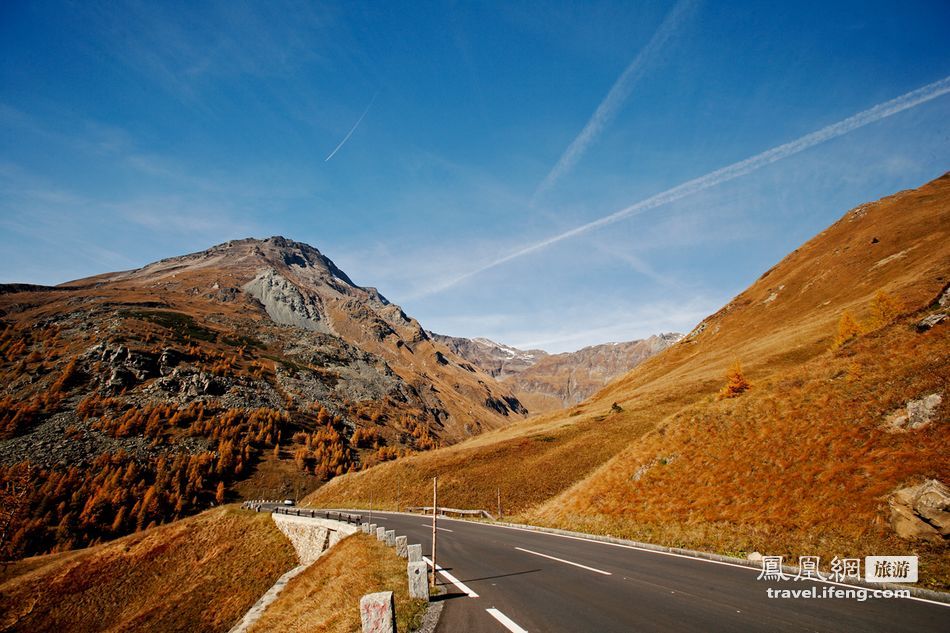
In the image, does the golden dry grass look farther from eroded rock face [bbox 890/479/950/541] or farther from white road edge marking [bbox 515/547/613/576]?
white road edge marking [bbox 515/547/613/576]

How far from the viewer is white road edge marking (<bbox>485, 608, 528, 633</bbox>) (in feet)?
26.1

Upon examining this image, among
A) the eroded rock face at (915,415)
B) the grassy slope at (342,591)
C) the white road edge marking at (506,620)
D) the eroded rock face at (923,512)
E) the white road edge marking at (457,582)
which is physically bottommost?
the grassy slope at (342,591)

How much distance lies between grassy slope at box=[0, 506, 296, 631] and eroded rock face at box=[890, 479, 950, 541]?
3757 centimetres

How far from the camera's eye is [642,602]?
9422 millimetres

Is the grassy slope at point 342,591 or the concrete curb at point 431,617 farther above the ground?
the concrete curb at point 431,617

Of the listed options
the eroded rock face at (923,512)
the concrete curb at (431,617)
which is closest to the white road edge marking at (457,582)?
the concrete curb at (431,617)

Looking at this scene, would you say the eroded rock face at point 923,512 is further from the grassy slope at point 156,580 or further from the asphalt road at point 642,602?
the grassy slope at point 156,580

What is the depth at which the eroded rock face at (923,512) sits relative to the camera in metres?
12.0

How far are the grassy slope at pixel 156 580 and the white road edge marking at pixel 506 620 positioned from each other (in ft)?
97.7

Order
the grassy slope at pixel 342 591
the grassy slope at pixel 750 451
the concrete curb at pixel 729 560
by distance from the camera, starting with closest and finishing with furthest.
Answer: the concrete curb at pixel 729 560
the grassy slope at pixel 342 591
the grassy slope at pixel 750 451

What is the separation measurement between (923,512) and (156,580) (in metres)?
53.4

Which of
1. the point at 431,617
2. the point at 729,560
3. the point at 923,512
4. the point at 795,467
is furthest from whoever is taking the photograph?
the point at 795,467

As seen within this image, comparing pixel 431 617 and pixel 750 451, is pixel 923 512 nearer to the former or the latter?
pixel 750 451

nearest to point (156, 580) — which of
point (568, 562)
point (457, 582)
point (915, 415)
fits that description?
point (457, 582)
